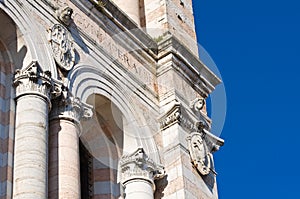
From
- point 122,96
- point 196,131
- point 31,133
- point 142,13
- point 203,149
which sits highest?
point 142,13

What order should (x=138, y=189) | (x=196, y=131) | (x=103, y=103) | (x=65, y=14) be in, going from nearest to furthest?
(x=65, y=14) < (x=138, y=189) < (x=103, y=103) < (x=196, y=131)

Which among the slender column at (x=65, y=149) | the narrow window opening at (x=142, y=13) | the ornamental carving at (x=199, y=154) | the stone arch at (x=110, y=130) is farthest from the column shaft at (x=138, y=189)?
the narrow window opening at (x=142, y=13)

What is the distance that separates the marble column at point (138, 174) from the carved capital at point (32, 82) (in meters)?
2.53

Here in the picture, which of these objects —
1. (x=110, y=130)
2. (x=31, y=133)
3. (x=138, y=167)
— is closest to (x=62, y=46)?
(x=110, y=130)

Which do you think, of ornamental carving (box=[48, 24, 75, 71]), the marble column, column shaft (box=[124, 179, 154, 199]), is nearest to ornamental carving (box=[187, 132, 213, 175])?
the marble column

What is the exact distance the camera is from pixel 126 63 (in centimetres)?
1842

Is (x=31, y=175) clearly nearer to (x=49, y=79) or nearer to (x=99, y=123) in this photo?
(x=49, y=79)

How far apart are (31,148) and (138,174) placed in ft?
10.3

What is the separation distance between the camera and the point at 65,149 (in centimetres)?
1540

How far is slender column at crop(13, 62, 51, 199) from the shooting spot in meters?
14.1

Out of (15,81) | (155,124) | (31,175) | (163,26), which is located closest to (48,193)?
(31,175)

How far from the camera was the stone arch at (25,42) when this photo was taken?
1576cm

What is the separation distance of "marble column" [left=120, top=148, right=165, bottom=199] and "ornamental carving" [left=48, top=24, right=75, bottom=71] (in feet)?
6.79

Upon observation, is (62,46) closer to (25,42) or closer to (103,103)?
(25,42)
